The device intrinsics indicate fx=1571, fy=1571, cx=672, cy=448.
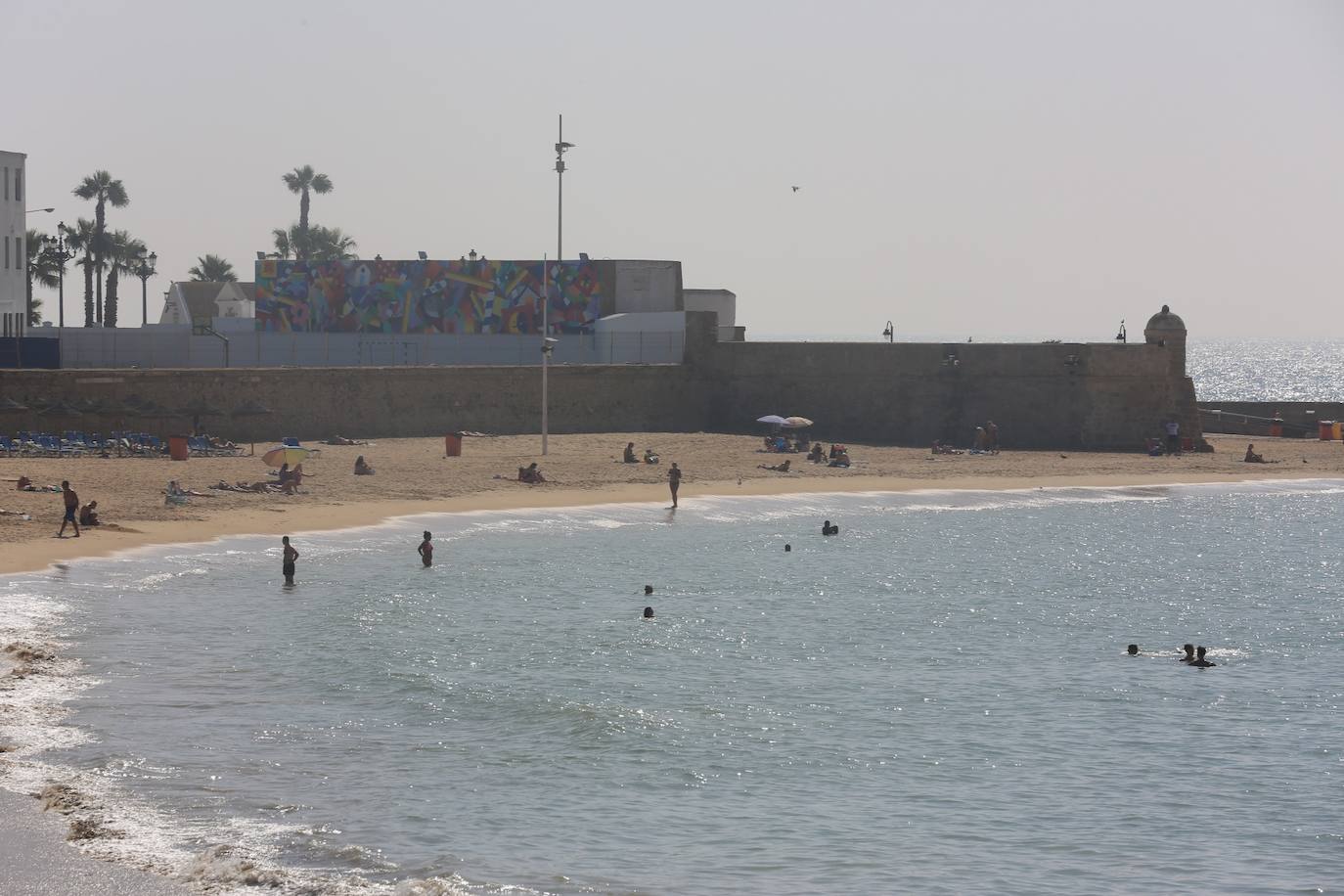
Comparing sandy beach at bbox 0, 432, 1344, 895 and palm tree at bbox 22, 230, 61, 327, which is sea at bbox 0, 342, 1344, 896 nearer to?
sandy beach at bbox 0, 432, 1344, 895

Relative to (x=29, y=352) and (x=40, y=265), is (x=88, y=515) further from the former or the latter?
(x=40, y=265)

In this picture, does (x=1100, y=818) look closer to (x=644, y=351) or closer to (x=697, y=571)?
(x=697, y=571)

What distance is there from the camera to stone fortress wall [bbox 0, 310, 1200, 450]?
52.8m

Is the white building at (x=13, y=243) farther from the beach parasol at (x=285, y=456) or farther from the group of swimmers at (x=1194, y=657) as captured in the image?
the group of swimmers at (x=1194, y=657)

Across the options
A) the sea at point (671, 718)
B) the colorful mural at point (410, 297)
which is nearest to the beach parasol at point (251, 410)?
the colorful mural at point (410, 297)

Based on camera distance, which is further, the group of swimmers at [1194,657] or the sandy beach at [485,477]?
the sandy beach at [485,477]

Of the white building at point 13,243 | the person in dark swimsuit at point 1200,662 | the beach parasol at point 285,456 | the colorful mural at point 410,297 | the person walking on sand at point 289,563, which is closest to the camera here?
the person in dark swimsuit at point 1200,662

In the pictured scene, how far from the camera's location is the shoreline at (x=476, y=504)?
31984 mm

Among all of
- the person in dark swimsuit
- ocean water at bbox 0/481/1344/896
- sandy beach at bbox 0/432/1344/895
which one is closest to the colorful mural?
sandy beach at bbox 0/432/1344/895

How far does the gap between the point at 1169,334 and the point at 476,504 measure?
26778 mm

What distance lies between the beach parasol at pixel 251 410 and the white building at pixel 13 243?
13473mm

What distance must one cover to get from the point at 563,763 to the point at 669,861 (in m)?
3.73

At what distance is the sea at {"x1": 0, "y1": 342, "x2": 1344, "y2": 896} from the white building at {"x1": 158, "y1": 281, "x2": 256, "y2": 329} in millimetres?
28443

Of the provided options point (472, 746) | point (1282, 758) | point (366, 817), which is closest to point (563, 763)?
point (472, 746)
